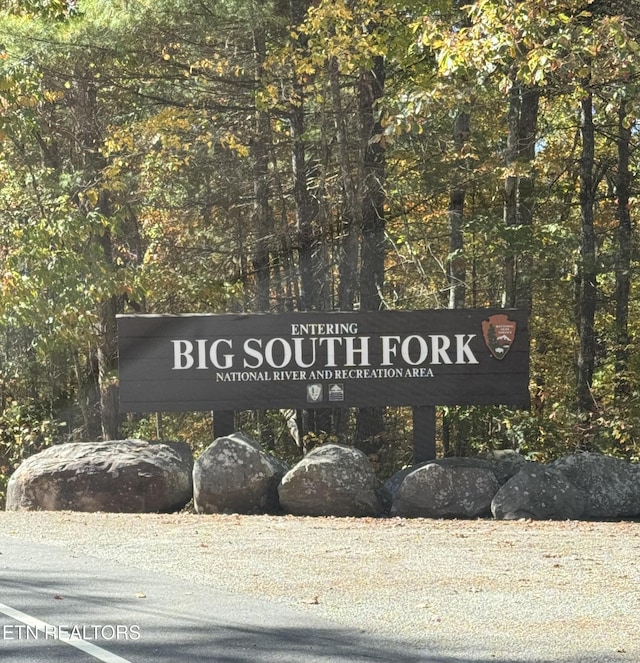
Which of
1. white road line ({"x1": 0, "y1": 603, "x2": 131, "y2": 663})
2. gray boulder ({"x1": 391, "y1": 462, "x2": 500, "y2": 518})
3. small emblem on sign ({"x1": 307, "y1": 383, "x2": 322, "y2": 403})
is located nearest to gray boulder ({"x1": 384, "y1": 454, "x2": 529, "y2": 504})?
gray boulder ({"x1": 391, "y1": 462, "x2": 500, "y2": 518})

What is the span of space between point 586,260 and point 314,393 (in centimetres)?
697

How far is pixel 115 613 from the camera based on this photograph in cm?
665

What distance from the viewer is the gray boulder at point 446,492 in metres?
12.9

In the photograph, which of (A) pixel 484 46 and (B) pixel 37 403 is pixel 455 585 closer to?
(A) pixel 484 46

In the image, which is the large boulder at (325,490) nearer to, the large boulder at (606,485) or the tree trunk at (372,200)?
the large boulder at (606,485)

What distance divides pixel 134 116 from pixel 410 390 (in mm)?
9959

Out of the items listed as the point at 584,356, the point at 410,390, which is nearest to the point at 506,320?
the point at 410,390

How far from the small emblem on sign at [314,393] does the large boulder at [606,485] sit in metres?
3.49

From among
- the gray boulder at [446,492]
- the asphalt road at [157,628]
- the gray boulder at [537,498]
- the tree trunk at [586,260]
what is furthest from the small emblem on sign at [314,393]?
the tree trunk at [586,260]

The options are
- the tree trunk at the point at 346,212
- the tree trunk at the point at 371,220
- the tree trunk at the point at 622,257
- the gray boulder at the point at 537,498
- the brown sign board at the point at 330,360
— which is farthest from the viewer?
the tree trunk at the point at 622,257

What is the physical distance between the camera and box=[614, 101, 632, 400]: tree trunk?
65.0ft

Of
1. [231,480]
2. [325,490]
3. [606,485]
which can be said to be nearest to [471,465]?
[606,485]

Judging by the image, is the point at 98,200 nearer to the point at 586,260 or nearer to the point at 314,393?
the point at 314,393

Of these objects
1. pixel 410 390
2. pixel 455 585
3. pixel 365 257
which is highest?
pixel 365 257
